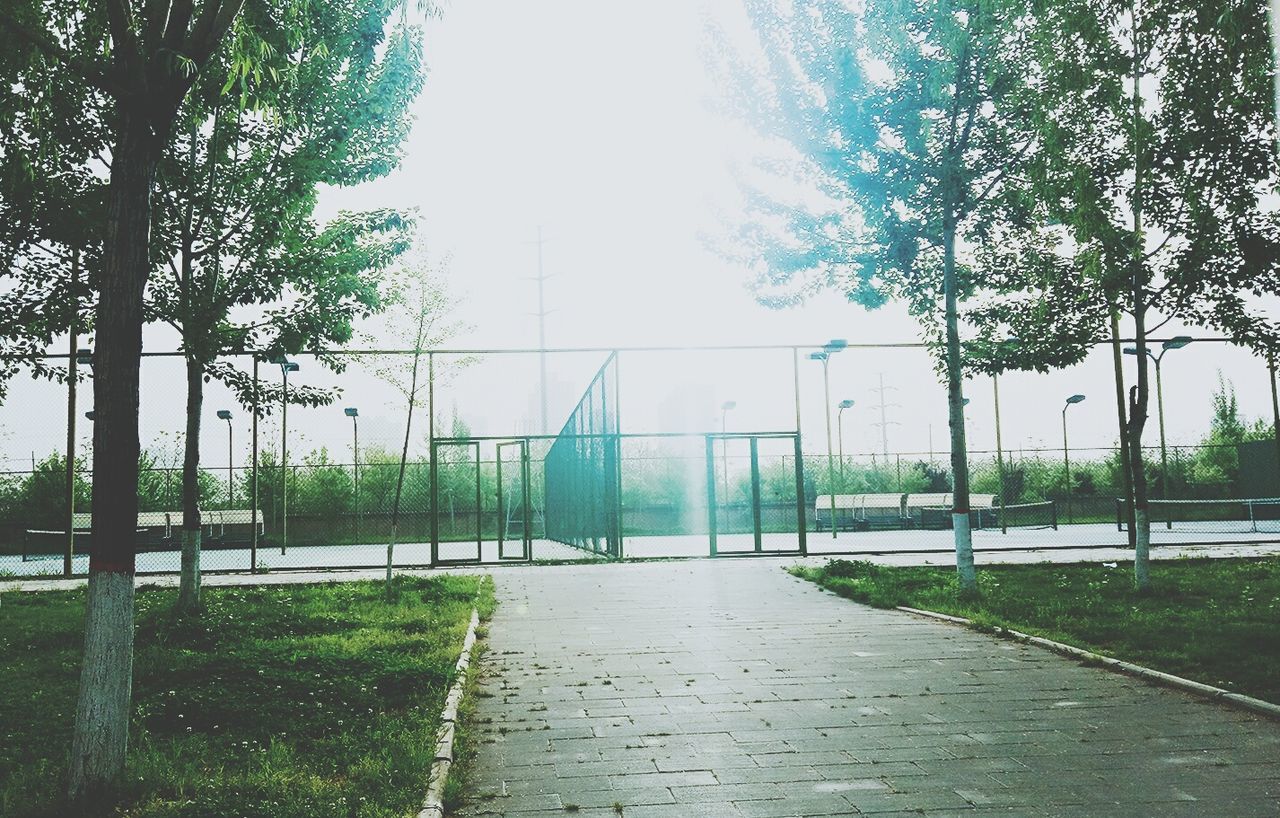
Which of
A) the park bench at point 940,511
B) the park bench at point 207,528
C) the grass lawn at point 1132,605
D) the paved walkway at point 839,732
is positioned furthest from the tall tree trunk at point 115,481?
the park bench at point 940,511

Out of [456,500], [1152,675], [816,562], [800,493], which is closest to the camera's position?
[1152,675]

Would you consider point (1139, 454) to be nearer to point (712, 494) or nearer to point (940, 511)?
point (712, 494)

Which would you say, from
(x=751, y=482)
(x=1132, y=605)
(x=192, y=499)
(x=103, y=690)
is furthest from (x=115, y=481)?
(x=751, y=482)

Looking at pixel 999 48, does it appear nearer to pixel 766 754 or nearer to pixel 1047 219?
pixel 1047 219

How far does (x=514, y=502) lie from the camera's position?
25703 millimetres

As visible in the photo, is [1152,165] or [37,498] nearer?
[1152,165]

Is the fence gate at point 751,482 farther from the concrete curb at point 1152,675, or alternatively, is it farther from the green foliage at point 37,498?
the green foliage at point 37,498

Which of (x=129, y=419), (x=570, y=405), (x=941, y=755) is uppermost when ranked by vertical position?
(x=570, y=405)

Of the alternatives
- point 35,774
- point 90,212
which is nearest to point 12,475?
point 90,212

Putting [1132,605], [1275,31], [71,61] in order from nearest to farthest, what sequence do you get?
[71,61], [1275,31], [1132,605]

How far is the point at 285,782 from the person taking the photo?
4.06 meters

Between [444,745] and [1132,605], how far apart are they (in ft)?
25.2

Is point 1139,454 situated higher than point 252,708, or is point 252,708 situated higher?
point 1139,454

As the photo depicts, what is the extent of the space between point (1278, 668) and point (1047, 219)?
6153 millimetres
